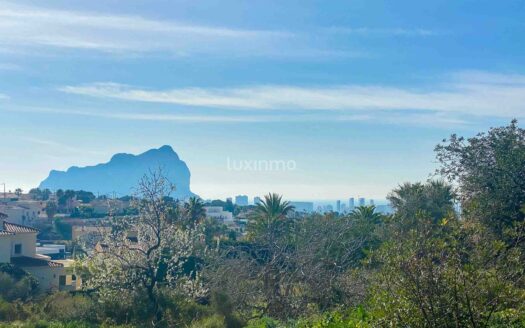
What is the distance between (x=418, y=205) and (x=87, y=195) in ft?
309

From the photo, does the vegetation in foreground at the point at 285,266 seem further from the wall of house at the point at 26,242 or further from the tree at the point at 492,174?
the wall of house at the point at 26,242

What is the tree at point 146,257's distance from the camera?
640 inches

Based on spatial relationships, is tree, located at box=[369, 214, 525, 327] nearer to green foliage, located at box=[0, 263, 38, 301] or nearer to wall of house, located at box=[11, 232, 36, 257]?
green foliage, located at box=[0, 263, 38, 301]

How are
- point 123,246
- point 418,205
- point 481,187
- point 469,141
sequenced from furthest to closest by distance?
point 418,205, point 469,141, point 481,187, point 123,246

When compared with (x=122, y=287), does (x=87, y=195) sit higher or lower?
higher

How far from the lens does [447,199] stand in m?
30.7

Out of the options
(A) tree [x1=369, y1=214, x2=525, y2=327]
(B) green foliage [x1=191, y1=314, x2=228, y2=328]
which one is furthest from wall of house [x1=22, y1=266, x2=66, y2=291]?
(A) tree [x1=369, y1=214, x2=525, y2=327]

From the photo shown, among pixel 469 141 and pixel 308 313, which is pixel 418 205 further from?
pixel 308 313

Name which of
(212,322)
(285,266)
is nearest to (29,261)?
(285,266)

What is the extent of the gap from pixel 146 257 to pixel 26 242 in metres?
21.2

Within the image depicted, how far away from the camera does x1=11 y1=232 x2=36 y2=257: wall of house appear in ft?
112

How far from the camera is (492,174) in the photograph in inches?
758

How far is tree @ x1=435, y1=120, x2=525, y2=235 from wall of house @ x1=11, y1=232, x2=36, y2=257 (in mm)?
24451

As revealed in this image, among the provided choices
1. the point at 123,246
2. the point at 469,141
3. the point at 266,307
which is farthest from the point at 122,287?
the point at 469,141
